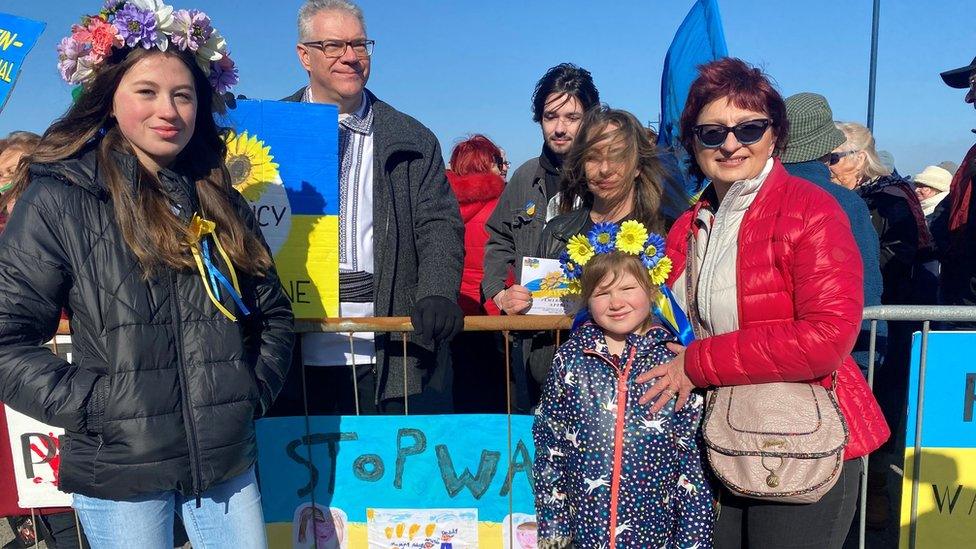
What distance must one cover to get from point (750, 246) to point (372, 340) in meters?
1.68

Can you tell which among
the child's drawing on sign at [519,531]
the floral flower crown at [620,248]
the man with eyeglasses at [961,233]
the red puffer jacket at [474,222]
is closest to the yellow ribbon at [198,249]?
the floral flower crown at [620,248]

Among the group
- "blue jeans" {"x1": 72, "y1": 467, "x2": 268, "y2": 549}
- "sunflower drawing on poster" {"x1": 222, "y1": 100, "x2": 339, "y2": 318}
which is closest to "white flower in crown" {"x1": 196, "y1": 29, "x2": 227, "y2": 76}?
"sunflower drawing on poster" {"x1": 222, "y1": 100, "x2": 339, "y2": 318}

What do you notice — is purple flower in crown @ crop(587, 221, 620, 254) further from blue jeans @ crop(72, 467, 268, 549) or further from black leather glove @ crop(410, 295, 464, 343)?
blue jeans @ crop(72, 467, 268, 549)

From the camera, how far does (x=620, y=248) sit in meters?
2.47

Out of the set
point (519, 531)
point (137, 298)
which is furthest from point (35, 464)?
point (519, 531)

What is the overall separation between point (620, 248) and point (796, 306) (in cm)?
60

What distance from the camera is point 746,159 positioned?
7.41 ft

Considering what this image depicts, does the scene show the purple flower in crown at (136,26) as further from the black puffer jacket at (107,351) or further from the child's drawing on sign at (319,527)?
the child's drawing on sign at (319,527)

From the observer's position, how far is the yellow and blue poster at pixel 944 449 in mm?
2922

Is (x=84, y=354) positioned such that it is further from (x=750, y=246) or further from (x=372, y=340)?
(x=750, y=246)

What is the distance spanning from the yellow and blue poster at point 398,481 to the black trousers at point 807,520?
1109 millimetres

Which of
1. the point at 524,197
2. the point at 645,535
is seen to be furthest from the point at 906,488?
the point at 524,197

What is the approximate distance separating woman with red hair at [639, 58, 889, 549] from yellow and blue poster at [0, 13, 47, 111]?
3.56 meters

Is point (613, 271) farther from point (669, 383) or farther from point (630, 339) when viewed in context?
point (669, 383)
